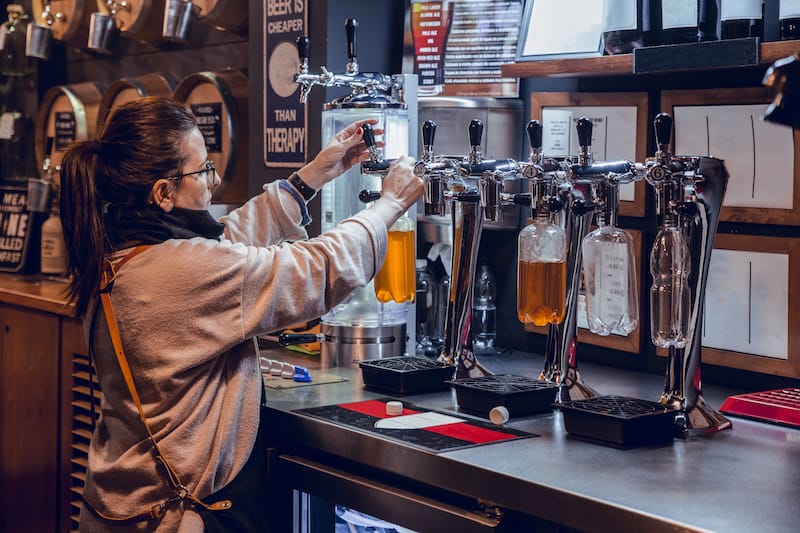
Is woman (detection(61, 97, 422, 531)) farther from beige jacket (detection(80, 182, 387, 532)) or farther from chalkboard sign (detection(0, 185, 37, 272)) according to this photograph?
chalkboard sign (detection(0, 185, 37, 272))

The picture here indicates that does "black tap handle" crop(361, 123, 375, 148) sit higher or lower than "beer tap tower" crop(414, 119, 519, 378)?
higher

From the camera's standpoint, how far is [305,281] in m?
2.04

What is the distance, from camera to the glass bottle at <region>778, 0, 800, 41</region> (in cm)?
214

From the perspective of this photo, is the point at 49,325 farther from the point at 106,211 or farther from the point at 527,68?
the point at 527,68

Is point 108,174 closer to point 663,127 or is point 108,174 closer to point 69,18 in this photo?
point 663,127

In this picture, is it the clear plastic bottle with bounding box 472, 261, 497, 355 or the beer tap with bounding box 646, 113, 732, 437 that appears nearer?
the beer tap with bounding box 646, 113, 732, 437

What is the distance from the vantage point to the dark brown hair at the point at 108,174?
207 cm

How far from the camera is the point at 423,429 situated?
204 centimetres

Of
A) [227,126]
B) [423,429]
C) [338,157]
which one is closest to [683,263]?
[423,429]

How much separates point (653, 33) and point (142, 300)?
4.03 feet

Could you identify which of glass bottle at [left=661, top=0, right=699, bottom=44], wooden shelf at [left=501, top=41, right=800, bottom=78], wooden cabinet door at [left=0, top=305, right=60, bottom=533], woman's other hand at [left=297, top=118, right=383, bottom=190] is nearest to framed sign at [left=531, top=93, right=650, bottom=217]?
wooden shelf at [left=501, top=41, right=800, bottom=78]

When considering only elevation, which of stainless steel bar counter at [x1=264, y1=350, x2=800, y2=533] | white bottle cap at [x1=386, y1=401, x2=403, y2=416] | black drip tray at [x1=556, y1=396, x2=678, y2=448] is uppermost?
black drip tray at [x1=556, y1=396, x2=678, y2=448]

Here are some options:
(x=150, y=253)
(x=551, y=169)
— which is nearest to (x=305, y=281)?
(x=150, y=253)

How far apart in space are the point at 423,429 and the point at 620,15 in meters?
1.02
